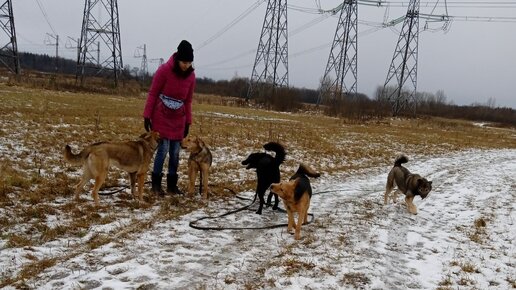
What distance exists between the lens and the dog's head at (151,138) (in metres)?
6.77

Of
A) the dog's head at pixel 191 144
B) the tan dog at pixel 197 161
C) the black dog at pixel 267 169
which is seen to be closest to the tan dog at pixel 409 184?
the black dog at pixel 267 169

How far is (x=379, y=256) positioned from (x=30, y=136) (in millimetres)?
10021

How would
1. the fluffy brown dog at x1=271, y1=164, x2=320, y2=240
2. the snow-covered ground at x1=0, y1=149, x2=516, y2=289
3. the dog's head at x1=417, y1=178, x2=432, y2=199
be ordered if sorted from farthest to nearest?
1. the dog's head at x1=417, y1=178, x2=432, y2=199
2. the fluffy brown dog at x1=271, y1=164, x2=320, y2=240
3. the snow-covered ground at x1=0, y1=149, x2=516, y2=289

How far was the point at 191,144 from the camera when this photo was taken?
7.15 m

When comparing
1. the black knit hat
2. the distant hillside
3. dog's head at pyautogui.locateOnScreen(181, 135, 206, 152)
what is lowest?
dog's head at pyautogui.locateOnScreen(181, 135, 206, 152)

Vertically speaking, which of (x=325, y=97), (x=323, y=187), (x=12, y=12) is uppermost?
(x=12, y=12)

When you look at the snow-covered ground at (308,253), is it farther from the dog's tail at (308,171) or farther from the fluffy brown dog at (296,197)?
the dog's tail at (308,171)

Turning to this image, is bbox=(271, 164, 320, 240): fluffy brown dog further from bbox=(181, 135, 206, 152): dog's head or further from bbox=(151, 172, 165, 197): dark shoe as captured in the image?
bbox=(151, 172, 165, 197): dark shoe

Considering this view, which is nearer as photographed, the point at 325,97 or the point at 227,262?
the point at 227,262

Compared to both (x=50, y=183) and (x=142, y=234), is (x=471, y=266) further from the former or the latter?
(x=50, y=183)

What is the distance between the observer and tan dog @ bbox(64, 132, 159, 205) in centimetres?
593

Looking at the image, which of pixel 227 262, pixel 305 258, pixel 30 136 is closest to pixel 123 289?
pixel 227 262

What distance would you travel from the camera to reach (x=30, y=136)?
10.8 metres

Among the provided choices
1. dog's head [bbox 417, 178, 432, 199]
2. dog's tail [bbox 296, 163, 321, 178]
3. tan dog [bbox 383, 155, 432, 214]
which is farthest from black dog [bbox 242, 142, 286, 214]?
dog's head [bbox 417, 178, 432, 199]
